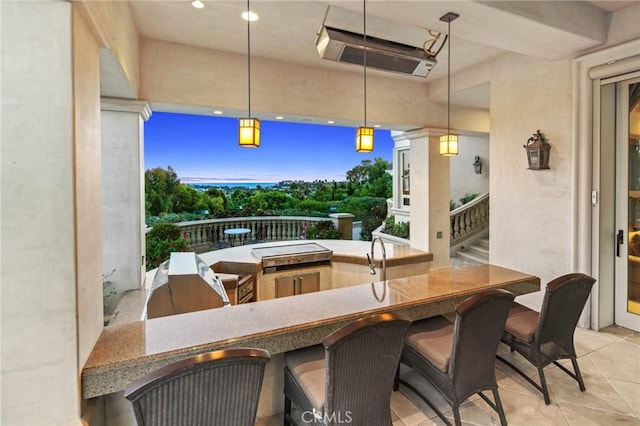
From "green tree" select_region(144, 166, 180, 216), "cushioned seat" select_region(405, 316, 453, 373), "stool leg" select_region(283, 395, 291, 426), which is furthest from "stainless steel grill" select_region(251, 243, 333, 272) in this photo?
"green tree" select_region(144, 166, 180, 216)

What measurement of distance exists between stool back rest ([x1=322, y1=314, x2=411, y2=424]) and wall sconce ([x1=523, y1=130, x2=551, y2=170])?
2.86 meters

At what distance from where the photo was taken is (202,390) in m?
1.18

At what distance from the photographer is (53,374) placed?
1280 millimetres

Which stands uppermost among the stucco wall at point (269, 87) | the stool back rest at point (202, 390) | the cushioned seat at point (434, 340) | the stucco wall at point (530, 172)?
the stucco wall at point (269, 87)

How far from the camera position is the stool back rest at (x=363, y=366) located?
4.56 feet

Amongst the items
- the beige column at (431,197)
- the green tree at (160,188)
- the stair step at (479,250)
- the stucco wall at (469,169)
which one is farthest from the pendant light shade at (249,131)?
the stucco wall at (469,169)

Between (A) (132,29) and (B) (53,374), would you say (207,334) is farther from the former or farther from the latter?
(A) (132,29)

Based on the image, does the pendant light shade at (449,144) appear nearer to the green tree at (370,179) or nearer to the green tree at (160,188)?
the green tree at (160,188)

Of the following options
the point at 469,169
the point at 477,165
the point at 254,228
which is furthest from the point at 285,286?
the point at 469,169

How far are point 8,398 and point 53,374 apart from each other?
16 centimetres

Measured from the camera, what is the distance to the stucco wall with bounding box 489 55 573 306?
10.9 feet

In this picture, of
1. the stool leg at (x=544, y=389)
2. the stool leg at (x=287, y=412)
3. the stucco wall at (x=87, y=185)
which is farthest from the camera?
the stool leg at (x=544, y=389)

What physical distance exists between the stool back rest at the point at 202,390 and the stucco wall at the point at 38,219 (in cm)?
45

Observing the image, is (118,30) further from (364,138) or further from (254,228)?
(254,228)
